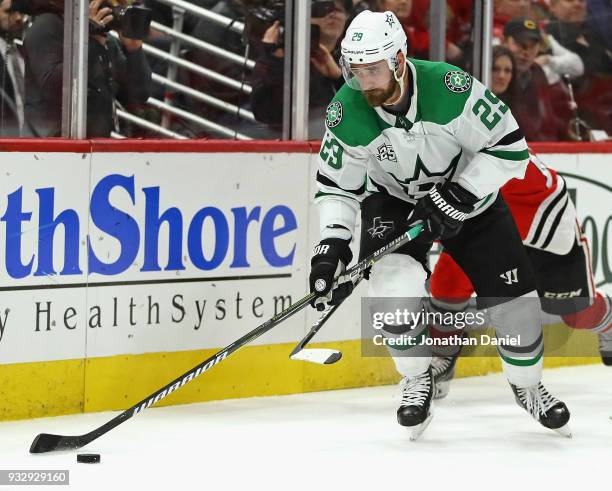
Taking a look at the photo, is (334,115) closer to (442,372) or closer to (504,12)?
(442,372)

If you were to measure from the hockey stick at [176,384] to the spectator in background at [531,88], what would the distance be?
1.87 meters

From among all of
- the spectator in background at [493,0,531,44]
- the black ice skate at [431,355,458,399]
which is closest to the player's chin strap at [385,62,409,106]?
the black ice skate at [431,355,458,399]

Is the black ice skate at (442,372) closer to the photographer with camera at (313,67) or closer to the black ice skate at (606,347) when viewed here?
the black ice skate at (606,347)

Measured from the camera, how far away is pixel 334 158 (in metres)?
4.29

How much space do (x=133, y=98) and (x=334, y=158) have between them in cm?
97

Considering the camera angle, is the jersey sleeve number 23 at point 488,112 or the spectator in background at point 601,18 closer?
the jersey sleeve number 23 at point 488,112

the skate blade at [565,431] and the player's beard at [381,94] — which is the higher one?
the player's beard at [381,94]

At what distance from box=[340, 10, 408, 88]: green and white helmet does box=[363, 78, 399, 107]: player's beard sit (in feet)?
0.15

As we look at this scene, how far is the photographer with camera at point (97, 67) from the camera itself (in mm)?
4680

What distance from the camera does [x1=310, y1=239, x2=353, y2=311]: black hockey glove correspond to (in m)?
4.19

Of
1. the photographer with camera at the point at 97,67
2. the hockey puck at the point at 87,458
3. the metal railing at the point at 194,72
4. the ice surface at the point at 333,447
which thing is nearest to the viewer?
the ice surface at the point at 333,447

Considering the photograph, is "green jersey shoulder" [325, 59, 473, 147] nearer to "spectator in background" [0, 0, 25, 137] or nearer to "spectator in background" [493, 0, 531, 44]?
"spectator in background" [0, 0, 25, 137]

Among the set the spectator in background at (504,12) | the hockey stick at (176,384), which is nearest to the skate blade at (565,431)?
the hockey stick at (176,384)

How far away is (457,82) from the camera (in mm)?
4215
